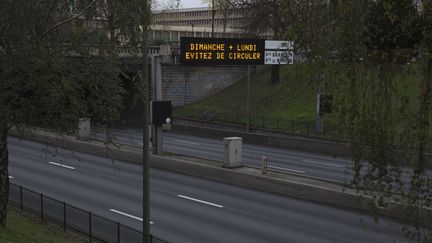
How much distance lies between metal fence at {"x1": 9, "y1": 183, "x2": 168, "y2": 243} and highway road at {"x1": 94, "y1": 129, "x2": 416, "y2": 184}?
5.15 meters

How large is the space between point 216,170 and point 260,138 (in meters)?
13.6

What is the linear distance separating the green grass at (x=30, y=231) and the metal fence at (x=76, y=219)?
0.84 feet

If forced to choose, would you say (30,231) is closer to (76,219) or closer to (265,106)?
(76,219)

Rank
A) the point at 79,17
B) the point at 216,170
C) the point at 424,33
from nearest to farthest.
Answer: the point at 424,33 < the point at 79,17 < the point at 216,170

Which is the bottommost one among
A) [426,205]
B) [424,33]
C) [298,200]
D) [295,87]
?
[298,200]

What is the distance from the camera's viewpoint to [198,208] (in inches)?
742

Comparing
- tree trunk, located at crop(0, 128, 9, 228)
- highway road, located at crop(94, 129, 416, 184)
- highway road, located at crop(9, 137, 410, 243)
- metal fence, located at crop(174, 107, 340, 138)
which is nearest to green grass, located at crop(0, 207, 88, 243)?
tree trunk, located at crop(0, 128, 9, 228)

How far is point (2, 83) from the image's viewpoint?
11477 millimetres

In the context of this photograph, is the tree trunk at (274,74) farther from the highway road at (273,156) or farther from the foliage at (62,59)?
the foliage at (62,59)

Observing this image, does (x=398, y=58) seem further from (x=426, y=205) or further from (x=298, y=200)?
(x=298, y=200)

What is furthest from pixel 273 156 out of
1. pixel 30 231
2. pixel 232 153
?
pixel 30 231

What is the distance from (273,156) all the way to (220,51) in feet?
22.8

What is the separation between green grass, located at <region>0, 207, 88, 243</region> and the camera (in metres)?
13.1

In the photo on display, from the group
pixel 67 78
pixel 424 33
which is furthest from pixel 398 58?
pixel 67 78
